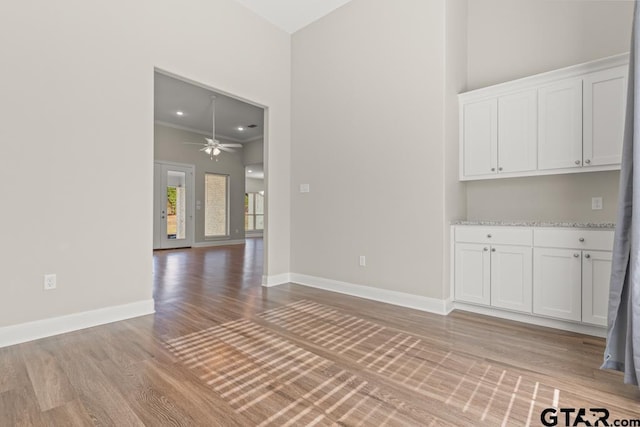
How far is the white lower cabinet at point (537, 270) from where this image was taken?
8.05 feet

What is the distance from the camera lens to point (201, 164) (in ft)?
29.4

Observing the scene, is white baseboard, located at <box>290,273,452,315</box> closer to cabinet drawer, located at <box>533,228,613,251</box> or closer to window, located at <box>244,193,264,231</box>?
cabinet drawer, located at <box>533,228,613,251</box>

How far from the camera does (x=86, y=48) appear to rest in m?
2.63

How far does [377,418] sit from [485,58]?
12.5ft

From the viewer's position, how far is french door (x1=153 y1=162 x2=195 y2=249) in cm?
821

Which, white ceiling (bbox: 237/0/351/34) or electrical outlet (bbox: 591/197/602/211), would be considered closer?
electrical outlet (bbox: 591/197/602/211)

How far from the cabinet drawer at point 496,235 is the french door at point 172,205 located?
25.1 feet

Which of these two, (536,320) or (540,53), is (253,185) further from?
(536,320)

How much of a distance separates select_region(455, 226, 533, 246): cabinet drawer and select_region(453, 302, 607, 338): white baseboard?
0.65 m

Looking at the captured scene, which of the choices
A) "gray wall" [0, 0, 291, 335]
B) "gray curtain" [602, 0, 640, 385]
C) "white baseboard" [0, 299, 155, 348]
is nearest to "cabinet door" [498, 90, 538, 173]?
"gray curtain" [602, 0, 640, 385]

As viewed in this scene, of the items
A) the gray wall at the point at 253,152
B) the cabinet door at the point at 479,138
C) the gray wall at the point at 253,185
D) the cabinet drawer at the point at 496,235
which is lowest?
the cabinet drawer at the point at 496,235

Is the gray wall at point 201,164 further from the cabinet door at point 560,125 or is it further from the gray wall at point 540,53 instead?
the cabinet door at point 560,125

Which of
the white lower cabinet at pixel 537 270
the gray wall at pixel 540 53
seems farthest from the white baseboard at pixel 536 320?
the gray wall at pixel 540 53

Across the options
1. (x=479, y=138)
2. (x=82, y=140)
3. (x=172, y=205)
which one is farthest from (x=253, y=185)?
(x=479, y=138)
